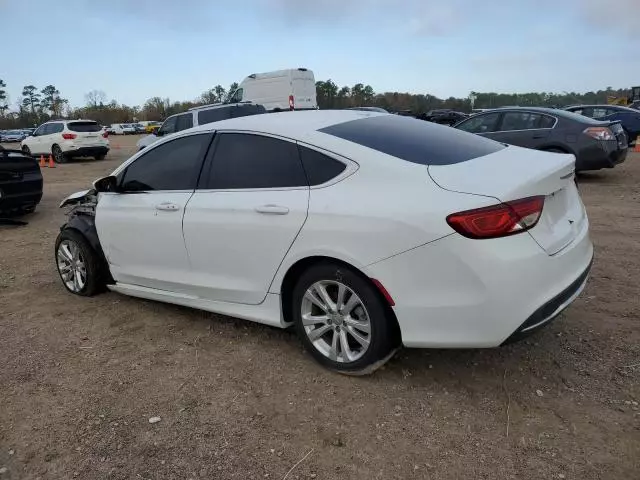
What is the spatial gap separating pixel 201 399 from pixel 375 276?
4.23 ft

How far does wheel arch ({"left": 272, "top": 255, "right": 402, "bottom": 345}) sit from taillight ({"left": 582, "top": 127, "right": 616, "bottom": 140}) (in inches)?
322

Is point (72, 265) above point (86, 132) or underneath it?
underneath

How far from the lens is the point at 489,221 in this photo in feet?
8.85

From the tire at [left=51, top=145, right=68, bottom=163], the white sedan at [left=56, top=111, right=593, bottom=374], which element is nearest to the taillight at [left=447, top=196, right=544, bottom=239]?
the white sedan at [left=56, top=111, right=593, bottom=374]

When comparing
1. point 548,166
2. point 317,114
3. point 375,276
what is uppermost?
point 317,114

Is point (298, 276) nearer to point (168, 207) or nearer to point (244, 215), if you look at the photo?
point (244, 215)

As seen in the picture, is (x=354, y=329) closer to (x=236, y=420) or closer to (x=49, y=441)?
(x=236, y=420)

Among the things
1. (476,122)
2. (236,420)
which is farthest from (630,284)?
(476,122)

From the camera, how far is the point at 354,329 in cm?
320

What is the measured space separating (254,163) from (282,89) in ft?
59.6

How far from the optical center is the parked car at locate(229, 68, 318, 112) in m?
20.8

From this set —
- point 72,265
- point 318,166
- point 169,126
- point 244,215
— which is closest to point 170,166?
point 244,215

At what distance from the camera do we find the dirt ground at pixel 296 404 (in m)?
2.58

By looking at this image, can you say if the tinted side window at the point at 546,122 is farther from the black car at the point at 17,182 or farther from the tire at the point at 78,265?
the black car at the point at 17,182
